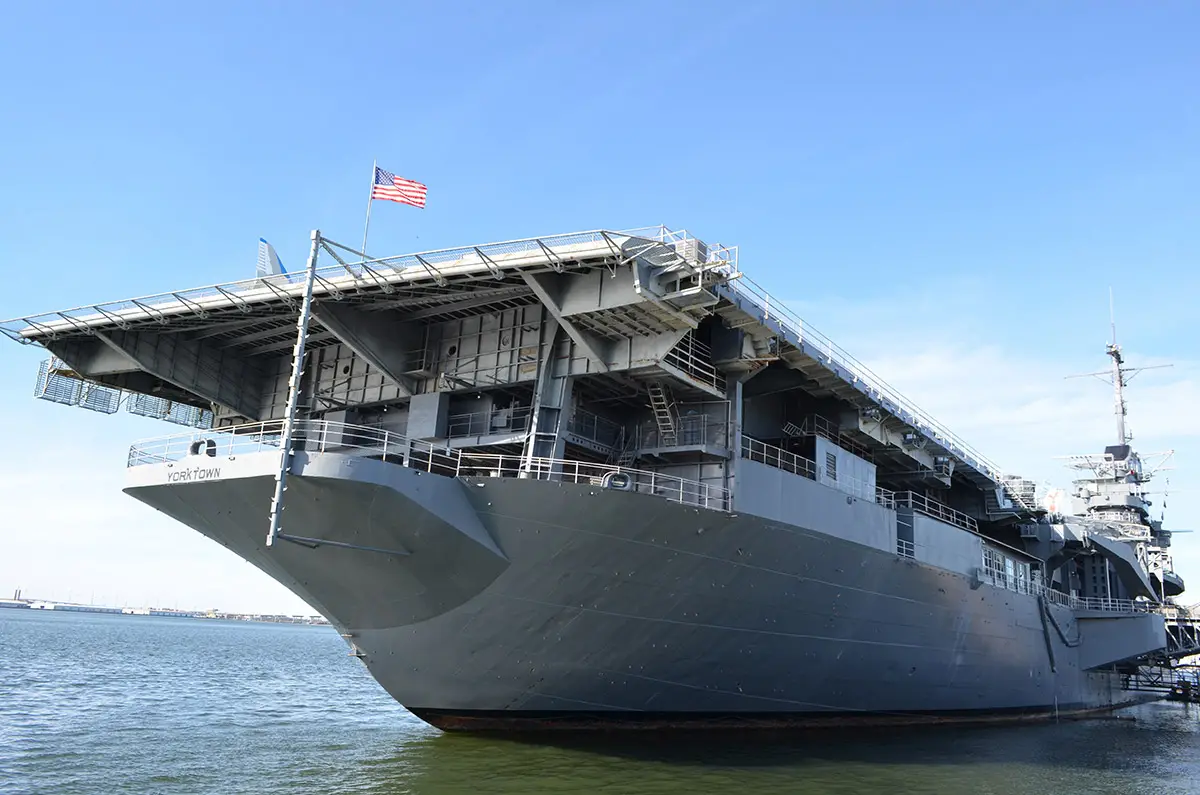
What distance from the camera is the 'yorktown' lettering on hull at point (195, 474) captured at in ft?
47.0

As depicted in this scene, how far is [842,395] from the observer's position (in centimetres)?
2095

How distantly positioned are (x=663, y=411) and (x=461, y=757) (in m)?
7.34

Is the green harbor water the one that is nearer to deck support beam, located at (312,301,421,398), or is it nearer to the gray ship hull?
the gray ship hull

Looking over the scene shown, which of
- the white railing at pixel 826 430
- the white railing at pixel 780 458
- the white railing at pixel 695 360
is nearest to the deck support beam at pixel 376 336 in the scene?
the white railing at pixel 695 360

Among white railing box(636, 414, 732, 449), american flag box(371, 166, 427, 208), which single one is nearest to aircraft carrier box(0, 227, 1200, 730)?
white railing box(636, 414, 732, 449)

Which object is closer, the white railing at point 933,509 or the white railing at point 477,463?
the white railing at point 477,463

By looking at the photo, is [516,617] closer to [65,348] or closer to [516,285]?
[516,285]

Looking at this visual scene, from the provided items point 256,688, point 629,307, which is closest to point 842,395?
point 629,307

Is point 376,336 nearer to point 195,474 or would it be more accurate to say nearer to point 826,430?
point 195,474

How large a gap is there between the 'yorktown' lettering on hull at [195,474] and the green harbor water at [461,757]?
4.56m

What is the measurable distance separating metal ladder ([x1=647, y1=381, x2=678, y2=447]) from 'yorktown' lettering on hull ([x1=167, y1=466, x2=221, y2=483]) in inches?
308

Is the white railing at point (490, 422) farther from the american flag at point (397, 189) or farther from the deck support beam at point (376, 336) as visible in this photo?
the american flag at point (397, 189)

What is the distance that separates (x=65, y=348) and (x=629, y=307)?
13.3 metres

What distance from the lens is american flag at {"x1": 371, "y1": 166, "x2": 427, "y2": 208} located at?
53.3 feet
